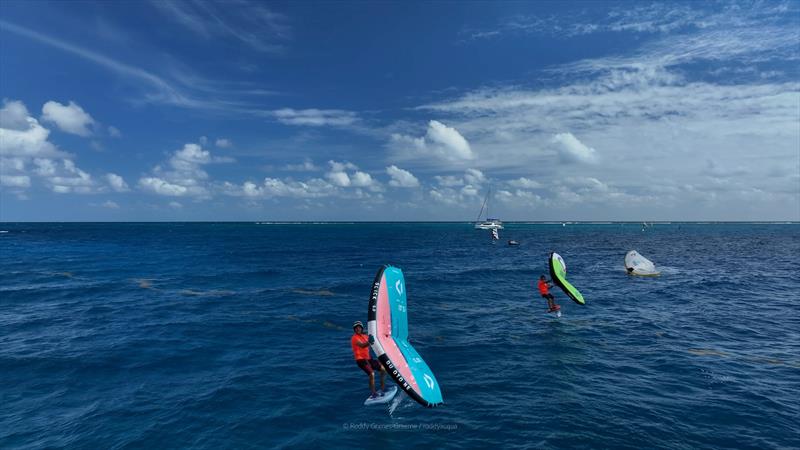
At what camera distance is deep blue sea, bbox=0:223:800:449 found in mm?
14414

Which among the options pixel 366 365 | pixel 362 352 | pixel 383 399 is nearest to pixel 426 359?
pixel 383 399

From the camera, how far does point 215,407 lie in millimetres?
16250

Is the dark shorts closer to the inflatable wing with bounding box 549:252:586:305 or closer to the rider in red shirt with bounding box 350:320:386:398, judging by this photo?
the rider in red shirt with bounding box 350:320:386:398

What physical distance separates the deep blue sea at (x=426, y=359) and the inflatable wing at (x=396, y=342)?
6.29 ft

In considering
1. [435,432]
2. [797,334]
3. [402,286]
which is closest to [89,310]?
[402,286]

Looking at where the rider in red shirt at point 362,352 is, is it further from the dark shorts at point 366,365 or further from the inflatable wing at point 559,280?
the inflatable wing at point 559,280

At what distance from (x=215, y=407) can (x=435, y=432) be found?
30.0 ft

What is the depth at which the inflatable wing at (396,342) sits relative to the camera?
44.6 ft

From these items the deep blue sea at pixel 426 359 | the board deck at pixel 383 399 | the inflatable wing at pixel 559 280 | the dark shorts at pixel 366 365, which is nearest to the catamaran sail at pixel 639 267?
the deep blue sea at pixel 426 359

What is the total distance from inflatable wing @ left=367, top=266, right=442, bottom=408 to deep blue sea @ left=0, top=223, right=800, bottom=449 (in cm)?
192

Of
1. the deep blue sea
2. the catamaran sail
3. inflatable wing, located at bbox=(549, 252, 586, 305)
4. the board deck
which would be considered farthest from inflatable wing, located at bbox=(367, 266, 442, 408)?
the catamaran sail

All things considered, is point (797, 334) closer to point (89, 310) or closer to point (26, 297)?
point (89, 310)

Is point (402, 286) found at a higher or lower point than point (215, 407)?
higher

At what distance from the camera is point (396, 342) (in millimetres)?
15781
